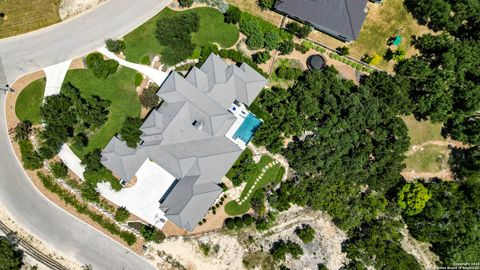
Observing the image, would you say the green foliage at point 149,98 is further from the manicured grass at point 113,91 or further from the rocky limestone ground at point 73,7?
the rocky limestone ground at point 73,7

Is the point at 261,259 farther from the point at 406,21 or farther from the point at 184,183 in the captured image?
the point at 406,21

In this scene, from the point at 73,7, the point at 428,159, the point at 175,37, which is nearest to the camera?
the point at 175,37

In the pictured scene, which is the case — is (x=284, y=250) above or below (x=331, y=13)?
below

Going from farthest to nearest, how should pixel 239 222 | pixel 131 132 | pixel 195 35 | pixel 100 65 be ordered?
pixel 195 35, pixel 239 222, pixel 100 65, pixel 131 132

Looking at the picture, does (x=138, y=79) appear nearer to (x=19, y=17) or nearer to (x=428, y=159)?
(x=19, y=17)

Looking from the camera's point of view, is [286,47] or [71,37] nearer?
[286,47]

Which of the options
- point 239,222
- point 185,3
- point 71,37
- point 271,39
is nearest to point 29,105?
point 71,37

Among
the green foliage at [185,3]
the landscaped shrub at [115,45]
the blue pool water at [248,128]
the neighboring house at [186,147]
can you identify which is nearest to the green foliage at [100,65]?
the landscaped shrub at [115,45]

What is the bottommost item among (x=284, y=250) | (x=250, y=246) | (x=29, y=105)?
(x=29, y=105)

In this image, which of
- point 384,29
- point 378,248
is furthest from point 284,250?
point 384,29
